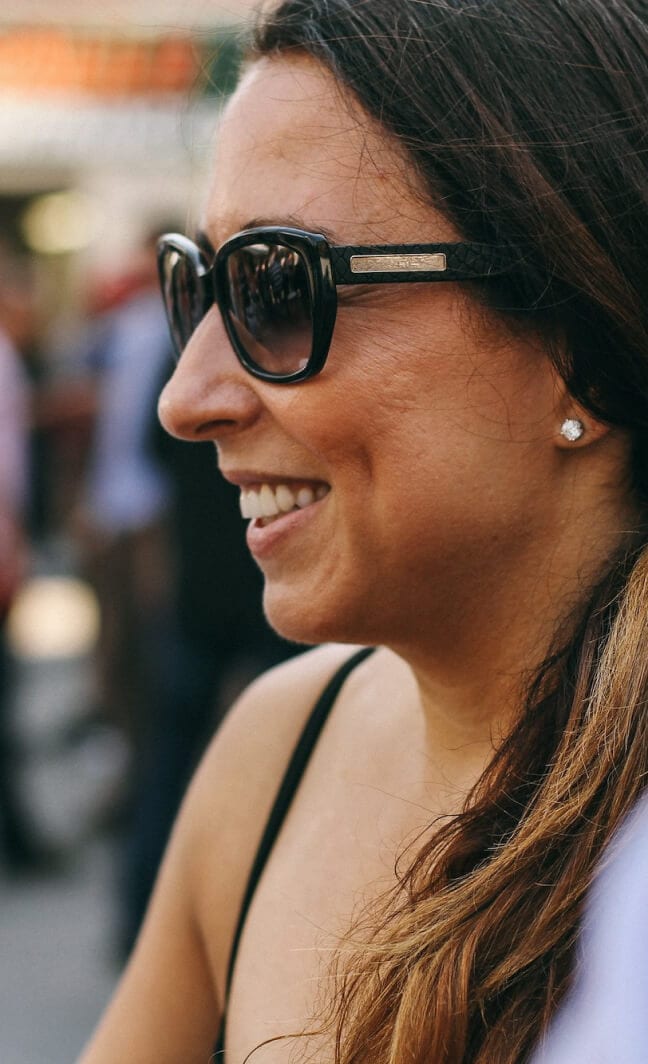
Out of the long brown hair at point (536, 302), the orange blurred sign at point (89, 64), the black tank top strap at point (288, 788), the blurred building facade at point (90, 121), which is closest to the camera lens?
the long brown hair at point (536, 302)

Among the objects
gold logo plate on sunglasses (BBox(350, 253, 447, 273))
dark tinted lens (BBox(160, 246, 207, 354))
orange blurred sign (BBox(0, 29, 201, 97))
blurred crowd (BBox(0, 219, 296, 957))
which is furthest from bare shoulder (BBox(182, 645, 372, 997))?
orange blurred sign (BBox(0, 29, 201, 97))

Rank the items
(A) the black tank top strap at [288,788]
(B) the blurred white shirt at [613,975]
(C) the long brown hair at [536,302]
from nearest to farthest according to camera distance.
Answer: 1. (B) the blurred white shirt at [613,975]
2. (C) the long brown hair at [536,302]
3. (A) the black tank top strap at [288,788]

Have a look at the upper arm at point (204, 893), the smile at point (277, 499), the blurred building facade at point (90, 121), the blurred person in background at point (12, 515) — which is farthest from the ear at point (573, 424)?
the blurred building facade at point (90, 121)

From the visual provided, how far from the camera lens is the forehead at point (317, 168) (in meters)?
1.34

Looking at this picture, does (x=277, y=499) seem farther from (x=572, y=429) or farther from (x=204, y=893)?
(x=204, y=893)

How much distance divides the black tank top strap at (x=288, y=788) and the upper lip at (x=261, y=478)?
1.14ft

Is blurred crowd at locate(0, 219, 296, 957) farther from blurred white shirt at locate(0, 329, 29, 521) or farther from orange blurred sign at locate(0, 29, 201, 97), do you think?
orange blurred sign at locate(0, 29, 201, 97)

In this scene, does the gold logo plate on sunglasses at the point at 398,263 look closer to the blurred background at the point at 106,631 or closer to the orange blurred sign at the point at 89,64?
the blurred background at the point at 106,631

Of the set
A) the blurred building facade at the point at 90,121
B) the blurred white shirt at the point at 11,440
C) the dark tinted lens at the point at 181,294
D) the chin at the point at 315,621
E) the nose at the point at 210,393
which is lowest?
the chin at the point at 315,621

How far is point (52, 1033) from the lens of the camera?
12.5 feet

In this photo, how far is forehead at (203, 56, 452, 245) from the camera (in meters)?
1.34

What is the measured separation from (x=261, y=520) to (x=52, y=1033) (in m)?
2.86

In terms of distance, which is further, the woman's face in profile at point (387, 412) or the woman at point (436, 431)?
the woman's face in profile at point (387, 412)

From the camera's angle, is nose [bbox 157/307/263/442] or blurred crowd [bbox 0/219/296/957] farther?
blurred crowd [bbox 0/219/296/957]
